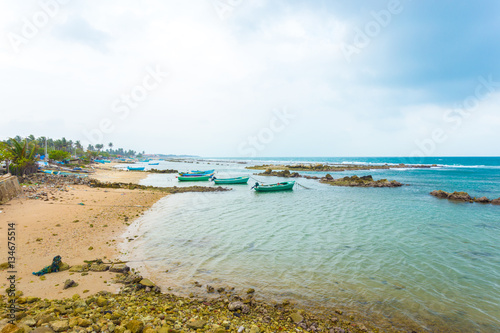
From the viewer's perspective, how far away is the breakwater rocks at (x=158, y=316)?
5125mm

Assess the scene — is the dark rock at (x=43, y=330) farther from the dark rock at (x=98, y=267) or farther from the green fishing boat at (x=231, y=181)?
the green fishing boat at (x=231, y=181)

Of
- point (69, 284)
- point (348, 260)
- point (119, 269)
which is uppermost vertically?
point (69, 284)

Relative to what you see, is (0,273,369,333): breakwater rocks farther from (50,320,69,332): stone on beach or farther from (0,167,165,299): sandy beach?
(0,167,165,299): sandy beach

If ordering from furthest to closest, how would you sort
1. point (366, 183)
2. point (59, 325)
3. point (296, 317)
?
point (366, 183) < point (296, 317) < point (59, 325)

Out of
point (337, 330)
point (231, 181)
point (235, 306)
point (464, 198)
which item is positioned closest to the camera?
point (337, 330)

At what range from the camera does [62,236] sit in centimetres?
1174

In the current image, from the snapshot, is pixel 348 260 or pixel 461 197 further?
pixel 461 197

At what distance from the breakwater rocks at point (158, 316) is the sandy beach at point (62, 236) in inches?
38.0

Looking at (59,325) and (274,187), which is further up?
(59,325)

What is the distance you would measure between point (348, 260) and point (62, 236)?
1395 centimetres

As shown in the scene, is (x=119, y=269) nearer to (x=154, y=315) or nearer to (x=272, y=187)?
(x=154, y=315)

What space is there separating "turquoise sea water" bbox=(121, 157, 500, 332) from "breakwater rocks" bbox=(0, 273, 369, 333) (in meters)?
0.92

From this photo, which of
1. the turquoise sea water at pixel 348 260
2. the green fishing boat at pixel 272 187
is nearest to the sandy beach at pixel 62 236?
the turquoise sea water at pixel 348 260

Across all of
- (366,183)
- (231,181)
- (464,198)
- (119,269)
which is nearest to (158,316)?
(119,269)
